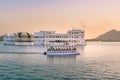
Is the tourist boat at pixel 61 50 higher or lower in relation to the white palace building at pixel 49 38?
lower

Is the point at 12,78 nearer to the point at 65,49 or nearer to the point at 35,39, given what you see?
the point at 65,49

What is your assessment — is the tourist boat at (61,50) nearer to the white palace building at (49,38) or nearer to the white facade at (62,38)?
the white palace building at (49,38)

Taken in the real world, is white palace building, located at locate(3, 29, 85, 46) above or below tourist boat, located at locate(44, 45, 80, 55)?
above

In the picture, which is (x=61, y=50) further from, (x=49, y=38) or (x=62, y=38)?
(x=49, y=38)

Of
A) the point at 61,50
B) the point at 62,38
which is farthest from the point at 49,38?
the point at 61,50

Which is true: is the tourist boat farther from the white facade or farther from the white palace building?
the white facade

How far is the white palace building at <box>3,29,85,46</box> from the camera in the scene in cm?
13750

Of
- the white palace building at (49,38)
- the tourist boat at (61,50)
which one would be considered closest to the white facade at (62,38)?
the white palace building at (49,38)

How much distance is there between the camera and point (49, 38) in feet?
457

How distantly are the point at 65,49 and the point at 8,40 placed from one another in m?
96.6

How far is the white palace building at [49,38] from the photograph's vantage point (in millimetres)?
137500

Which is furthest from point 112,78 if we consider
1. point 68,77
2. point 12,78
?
point 12,78

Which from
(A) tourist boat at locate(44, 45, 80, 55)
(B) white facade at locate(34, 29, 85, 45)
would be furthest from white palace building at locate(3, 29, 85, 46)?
(A) tourist boat at locate(44, 45, 80, 55)

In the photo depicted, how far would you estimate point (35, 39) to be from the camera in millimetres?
146375
